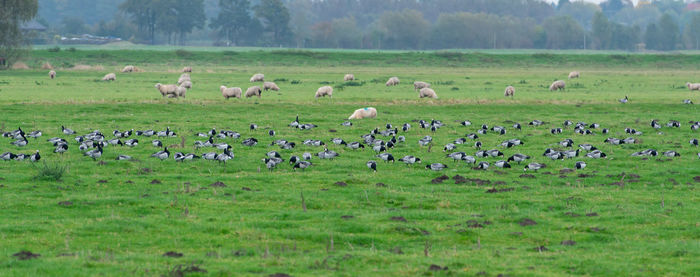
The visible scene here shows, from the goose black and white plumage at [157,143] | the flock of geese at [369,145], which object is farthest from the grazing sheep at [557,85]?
the goose black and white plumage at [157,143]

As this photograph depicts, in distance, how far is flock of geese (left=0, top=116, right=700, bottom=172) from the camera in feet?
79.4

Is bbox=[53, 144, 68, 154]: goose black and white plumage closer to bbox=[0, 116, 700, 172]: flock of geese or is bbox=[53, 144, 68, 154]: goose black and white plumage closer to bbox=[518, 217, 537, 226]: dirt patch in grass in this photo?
bbox=[0, 116, 700, 172]: flock of geese

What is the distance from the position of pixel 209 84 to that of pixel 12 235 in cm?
5043

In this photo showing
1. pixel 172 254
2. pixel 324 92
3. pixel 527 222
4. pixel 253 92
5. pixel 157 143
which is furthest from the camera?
pixel 253 92

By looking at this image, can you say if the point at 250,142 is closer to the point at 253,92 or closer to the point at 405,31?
the point at 253,92

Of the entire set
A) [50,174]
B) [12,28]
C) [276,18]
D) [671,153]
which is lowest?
[50,174]

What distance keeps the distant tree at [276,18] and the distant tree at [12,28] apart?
103m

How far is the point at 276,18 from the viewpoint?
186 m

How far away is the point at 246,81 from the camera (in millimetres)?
69250

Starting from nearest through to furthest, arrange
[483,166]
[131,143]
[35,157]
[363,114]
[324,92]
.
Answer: [483,166] → [35,157] → [131,143] → [363,114] → [324,92]

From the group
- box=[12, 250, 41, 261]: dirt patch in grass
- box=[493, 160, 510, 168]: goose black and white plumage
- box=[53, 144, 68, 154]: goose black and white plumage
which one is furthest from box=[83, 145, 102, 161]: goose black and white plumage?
box=[493, 160, 510, 168]: goose black and white plumage

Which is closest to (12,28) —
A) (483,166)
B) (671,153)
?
(483,166)

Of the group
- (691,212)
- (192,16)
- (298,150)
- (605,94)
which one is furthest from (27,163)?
(192,16)

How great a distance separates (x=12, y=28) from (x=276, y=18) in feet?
347
